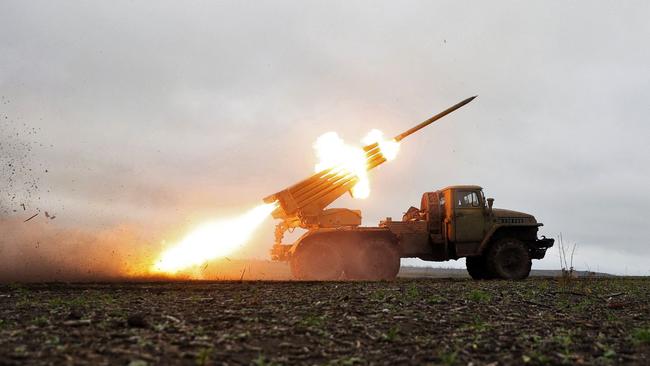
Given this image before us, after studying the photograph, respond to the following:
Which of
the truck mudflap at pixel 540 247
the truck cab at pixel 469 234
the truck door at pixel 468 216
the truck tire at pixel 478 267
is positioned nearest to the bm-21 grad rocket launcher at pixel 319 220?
the truck cab at pixel 469 234

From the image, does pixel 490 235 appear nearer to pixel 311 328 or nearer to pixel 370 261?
pixel 370 261

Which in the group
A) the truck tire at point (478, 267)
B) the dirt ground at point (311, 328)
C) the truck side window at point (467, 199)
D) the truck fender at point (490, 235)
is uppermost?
the truck side window at point (467, 199)

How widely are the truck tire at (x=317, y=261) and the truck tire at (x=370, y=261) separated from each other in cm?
54

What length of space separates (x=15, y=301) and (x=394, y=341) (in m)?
9.01

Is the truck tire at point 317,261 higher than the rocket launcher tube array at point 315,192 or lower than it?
lower

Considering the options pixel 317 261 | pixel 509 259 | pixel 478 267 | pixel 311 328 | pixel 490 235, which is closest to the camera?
pixel 311 328

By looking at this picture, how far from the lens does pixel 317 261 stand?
22.9m

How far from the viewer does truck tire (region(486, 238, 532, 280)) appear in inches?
944

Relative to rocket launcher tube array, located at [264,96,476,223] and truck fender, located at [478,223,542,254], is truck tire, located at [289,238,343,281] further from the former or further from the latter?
truck fender, located at [478,223,542,254]

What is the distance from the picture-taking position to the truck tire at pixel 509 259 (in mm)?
23981

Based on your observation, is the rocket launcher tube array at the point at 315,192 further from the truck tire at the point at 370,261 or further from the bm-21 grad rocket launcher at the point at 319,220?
the truck tire at the point at 370,261

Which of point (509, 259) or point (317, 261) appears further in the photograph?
point (509, 259)

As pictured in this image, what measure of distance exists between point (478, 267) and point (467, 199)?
350 centimetres

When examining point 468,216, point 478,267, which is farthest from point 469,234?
point 478,267
